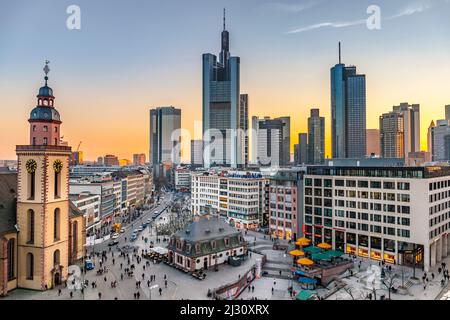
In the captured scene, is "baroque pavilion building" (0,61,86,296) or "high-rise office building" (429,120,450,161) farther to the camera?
"high-rise office building" (429,120,450,161)

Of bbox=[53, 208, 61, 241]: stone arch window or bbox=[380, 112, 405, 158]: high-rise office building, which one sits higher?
bbox=[380, 112, 405, 158]: high-rise office building

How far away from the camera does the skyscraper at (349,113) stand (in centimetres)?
18562

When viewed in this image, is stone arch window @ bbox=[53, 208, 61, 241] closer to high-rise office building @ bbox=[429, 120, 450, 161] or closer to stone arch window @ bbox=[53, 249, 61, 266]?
stone arch window @ bbox=[53, 249, 61, 266]

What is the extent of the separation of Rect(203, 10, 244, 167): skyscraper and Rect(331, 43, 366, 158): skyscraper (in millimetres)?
63712

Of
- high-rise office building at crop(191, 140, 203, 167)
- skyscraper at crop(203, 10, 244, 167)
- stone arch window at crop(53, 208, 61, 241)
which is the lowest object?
stone arch window at crop(53, 208, 61, 241)

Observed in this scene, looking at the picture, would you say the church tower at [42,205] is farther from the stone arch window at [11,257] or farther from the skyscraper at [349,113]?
the skyscraper at [349,113]

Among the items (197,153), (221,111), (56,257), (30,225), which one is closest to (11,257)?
(30,225)

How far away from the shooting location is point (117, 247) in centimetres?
4272

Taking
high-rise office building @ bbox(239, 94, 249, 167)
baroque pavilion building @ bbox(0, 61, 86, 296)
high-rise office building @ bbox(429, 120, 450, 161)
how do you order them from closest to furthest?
baroque pavilion building @ bbox(0, 61, 86, 296), high-rise office building @ bbox(429, 120, 450, 161), high-rise office building @ bbox(239, 94, 249, 167)

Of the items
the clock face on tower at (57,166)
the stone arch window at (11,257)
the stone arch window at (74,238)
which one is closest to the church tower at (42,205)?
the clock face on tower at (57,166)

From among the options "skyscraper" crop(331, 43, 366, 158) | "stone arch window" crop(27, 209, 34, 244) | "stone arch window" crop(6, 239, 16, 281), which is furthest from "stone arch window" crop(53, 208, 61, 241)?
"skyscraper" crop(331, 43, 366, 158)

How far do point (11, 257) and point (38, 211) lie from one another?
4.15 m

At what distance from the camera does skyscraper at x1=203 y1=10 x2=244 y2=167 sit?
158 meters

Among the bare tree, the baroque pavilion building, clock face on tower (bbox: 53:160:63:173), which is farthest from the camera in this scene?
the bare tree
